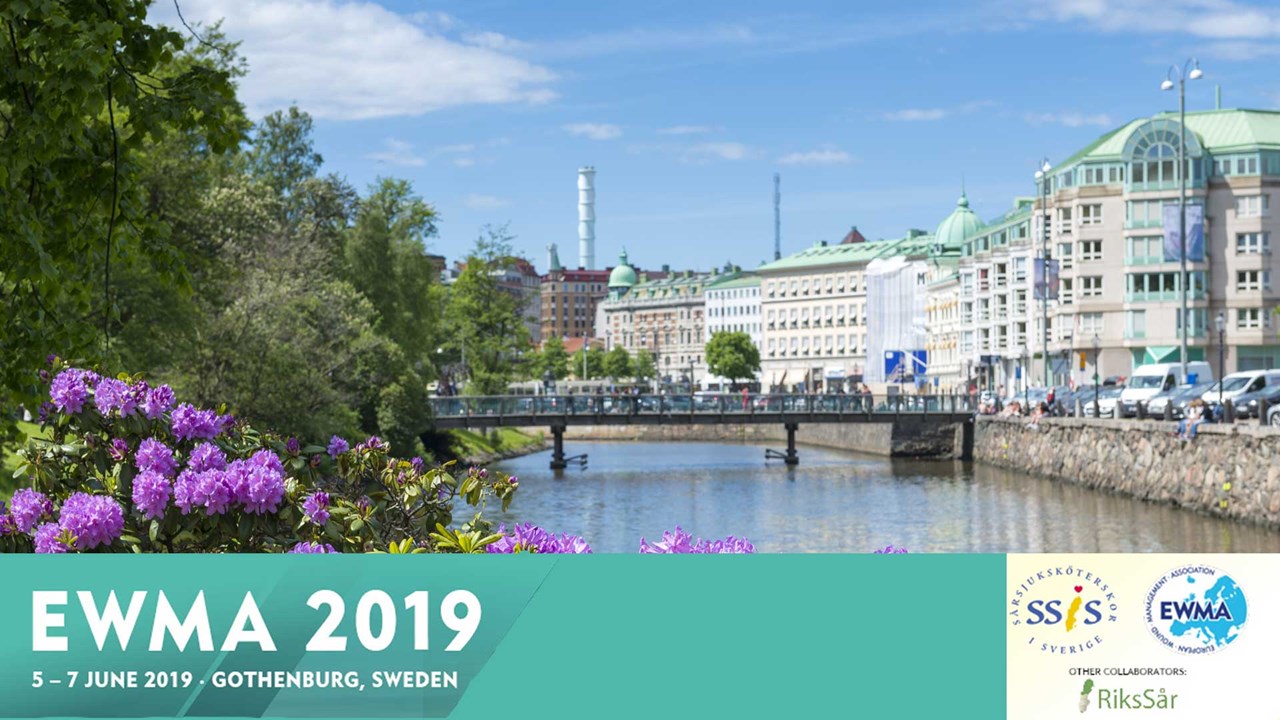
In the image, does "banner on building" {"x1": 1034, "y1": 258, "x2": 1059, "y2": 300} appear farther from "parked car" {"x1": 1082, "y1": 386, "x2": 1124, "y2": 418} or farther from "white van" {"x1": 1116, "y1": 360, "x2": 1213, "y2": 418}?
"white van" {"x1": 1116, "y1": 360, "x2": 1213, "y2": 418}

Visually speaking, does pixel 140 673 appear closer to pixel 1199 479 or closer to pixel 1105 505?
pixel 1199 479

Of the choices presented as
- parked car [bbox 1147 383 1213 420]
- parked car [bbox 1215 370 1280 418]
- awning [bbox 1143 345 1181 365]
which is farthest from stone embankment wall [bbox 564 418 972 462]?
parked car [bbox 1215 370 1280 418]

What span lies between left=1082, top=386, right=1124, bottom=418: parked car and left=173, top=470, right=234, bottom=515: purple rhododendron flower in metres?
61.4

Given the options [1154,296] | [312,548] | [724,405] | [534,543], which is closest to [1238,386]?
[724,405]

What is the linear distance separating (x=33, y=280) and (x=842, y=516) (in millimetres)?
42304

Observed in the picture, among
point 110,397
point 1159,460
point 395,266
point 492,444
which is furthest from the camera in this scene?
point 492,444

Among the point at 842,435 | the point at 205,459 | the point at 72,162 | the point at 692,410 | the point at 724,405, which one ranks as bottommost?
the point at 842,435

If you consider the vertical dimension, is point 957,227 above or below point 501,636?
above

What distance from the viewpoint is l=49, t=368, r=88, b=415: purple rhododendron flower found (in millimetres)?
7828

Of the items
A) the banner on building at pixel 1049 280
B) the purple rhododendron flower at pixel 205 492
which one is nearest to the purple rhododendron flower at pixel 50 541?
the purple rhododendron flower at pixel 205 492

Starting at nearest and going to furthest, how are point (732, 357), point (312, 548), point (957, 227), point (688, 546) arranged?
point (688, 546) → point (312, 548) → point (957, 227) → point (732, 357)

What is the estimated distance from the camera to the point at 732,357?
18675 cm

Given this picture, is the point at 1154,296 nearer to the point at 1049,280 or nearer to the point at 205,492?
the point at 1049,280

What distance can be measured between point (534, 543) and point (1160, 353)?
309 ft
